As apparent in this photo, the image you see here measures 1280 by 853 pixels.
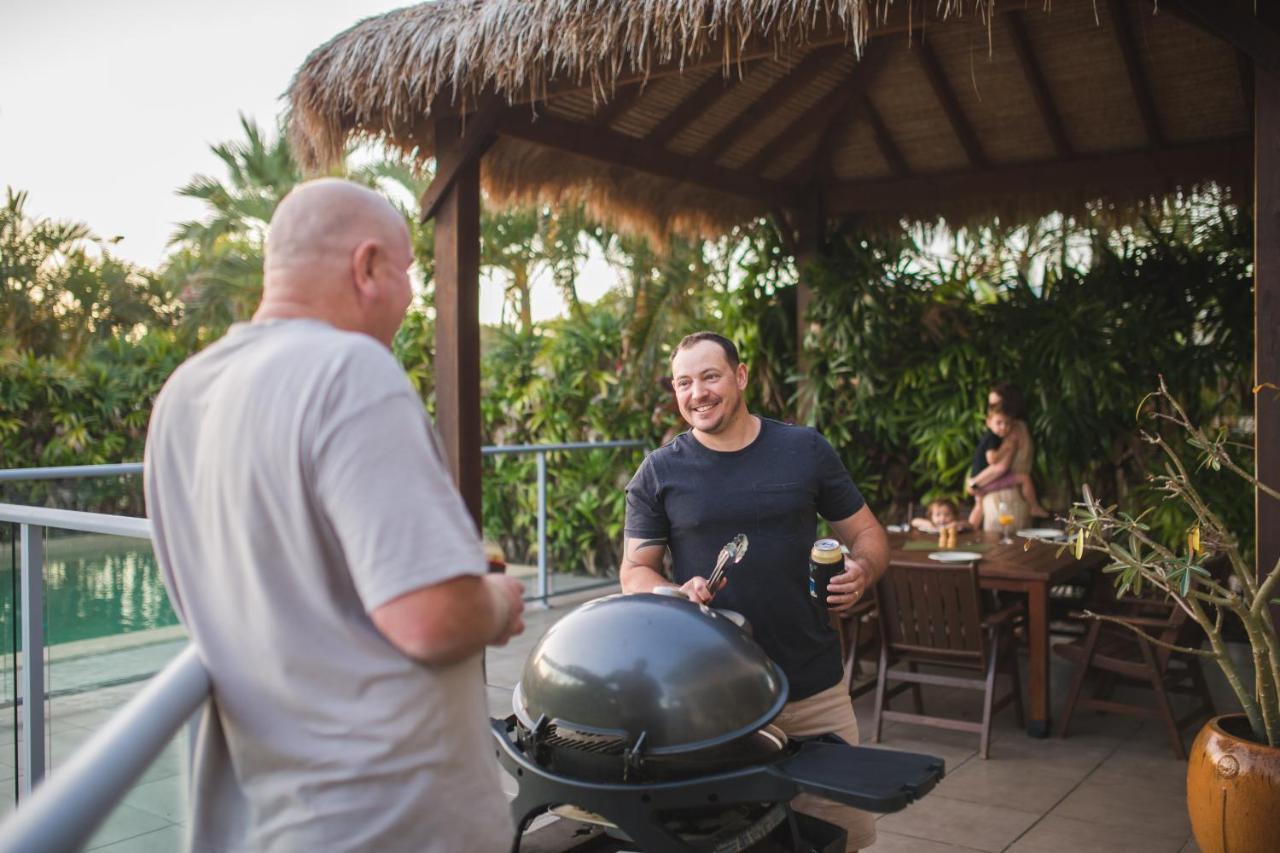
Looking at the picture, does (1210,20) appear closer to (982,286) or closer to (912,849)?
(912,849)

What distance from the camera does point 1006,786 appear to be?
450 cm

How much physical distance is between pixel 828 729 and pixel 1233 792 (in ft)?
4.73

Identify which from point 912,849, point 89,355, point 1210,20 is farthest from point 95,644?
point 89,355

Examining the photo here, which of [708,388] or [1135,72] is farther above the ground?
[1135,72]

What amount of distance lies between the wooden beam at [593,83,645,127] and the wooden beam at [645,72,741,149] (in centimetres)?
47

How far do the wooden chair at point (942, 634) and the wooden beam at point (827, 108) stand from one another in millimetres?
3922

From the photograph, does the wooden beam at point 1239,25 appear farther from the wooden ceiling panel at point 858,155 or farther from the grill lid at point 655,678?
the wooden ceiling panel at point 858,155

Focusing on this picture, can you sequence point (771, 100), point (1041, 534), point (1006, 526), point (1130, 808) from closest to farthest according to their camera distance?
point (1130, 808)
point (1041, 534)
point (1006, 526)
point (771, 100)

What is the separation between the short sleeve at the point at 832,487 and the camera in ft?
9.50

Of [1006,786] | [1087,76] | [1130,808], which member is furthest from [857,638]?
[1087,76]

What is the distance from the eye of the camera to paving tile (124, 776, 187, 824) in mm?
1681

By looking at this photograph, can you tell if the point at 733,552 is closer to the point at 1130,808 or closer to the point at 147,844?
the point at 147,844

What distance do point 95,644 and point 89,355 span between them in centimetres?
1048

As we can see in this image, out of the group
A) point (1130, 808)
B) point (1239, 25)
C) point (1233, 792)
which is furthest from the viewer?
point (1130, 808)
